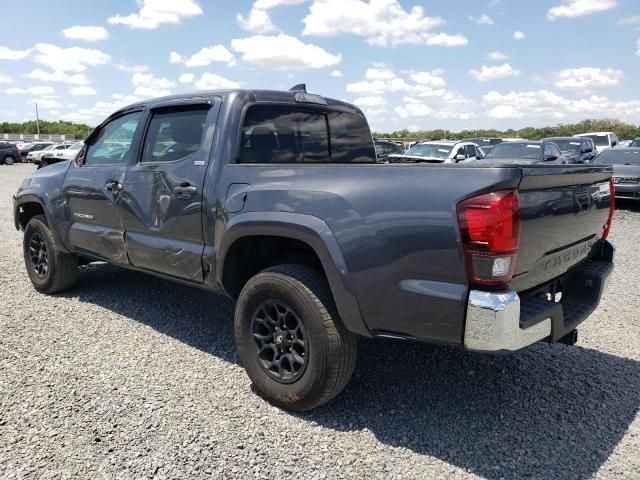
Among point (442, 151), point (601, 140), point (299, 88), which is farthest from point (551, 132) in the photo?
point (299, 88)

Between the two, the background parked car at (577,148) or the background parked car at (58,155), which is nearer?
the background parked car at (577,148)

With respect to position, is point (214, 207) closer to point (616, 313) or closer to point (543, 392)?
point (543, 392)

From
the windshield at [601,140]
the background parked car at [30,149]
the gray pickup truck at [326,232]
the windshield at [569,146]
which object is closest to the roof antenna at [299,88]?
the gray pickup truck at [326,232]

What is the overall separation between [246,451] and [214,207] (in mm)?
1465

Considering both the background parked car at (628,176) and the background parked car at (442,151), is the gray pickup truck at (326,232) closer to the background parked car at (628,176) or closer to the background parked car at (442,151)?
the background parked car at (628,176)

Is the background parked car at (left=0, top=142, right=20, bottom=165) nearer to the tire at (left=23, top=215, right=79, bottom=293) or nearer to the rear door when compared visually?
the tire at (left=23, top=215, right=79, bottom=293)

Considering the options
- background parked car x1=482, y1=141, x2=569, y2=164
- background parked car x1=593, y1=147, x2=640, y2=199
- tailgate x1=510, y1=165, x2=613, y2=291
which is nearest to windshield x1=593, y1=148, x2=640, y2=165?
background parked car x1=593, y1=147, x2=640, y2=199

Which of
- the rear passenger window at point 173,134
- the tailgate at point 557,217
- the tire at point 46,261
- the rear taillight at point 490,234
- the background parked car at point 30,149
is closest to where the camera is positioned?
the rear taillight at point 490,234

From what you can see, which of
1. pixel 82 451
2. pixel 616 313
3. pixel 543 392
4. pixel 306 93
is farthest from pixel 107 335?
pixel 616 313

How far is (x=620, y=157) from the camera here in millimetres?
12703

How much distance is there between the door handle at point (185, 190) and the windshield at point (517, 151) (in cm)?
1082

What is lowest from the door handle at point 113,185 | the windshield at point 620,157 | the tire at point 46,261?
the tire at point 46,261

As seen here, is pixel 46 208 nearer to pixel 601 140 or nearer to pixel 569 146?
pixel 569 146

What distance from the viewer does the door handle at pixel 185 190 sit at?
11.3 ft
